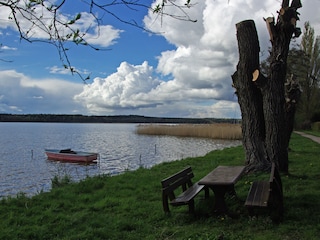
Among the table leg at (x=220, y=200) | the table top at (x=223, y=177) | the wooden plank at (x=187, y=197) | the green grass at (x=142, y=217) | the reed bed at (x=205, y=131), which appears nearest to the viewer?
the green grass at (x=142, y=217)

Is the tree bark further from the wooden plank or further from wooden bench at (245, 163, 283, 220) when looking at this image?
the wooden plank

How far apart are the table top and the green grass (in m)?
0.49

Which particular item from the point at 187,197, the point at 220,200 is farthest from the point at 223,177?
the point at 187,197

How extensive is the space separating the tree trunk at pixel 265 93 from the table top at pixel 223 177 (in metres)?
1.87

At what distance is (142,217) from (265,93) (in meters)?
4.59

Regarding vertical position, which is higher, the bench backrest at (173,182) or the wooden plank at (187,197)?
the bench backrest at (173,182)

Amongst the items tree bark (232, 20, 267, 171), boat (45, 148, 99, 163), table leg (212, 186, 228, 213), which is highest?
tree bark (232, 20, 267, 171)

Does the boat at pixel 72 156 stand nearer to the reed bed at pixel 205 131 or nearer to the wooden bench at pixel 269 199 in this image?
the reed bed at pixel 205 131

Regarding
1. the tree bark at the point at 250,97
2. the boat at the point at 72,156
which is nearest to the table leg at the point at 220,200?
the tree bark at the point at 250,97

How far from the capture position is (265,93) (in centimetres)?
859

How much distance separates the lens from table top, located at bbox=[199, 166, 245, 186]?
561 centimetres

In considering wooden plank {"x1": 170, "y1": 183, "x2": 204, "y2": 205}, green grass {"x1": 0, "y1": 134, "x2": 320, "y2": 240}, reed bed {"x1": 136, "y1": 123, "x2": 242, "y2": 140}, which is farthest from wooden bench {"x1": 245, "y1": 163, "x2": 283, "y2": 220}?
reed bed {"x1": 136, "y1": 123, "x2": 242, "y2": 140}

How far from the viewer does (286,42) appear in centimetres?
862

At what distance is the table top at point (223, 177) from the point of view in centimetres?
561
